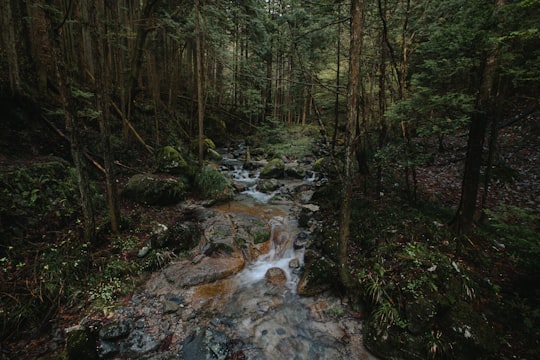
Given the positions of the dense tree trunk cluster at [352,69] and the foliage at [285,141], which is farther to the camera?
the foliage at [285,141]

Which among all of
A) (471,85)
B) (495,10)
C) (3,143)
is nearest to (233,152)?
(3,143)

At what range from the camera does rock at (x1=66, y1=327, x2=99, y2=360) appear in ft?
12.3

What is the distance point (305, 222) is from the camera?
8391 mm

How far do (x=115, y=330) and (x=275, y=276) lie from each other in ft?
11.6

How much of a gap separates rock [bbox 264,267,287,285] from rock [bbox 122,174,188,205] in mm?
4586

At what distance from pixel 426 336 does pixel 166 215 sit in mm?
7323

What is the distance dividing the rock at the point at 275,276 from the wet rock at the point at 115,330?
3.11 meters

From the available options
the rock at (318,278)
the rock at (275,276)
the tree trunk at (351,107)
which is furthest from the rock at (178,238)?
the tree trunk at (351,107)

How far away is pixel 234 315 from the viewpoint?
5.04 m

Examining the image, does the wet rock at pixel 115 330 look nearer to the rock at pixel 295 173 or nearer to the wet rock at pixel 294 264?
the wet rock at pixel 294 264

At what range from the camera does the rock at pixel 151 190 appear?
8.19 meters

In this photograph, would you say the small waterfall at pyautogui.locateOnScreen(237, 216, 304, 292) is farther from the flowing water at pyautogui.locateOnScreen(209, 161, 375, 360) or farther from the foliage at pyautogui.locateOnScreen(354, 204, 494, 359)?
the foliage at pyautogui.locateOnScreen(354, 204, 494, 359)

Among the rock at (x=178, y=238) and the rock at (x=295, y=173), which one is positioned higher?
the rock at (x=295, y=173)

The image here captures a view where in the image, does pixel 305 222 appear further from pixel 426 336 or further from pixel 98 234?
pixel 98 234
